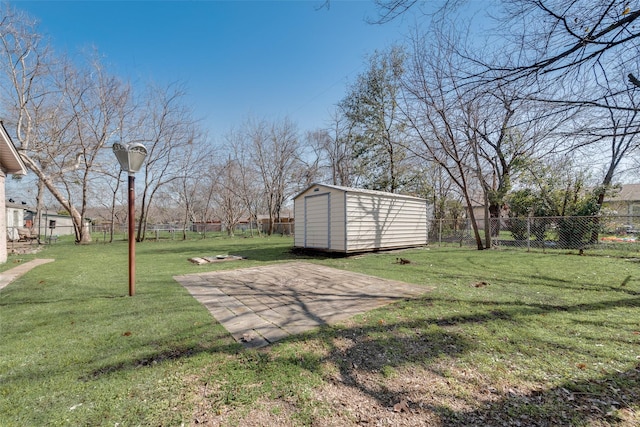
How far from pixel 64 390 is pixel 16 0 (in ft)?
47.9

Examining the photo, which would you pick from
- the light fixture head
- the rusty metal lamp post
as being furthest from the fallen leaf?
the light fixture head

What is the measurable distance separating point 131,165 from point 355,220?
604 cm

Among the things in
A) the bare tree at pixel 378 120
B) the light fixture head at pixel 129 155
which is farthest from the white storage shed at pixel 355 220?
the light fixture head at pixel 129 155

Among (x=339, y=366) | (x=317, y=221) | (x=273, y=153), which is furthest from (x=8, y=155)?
(x=273, y=153)

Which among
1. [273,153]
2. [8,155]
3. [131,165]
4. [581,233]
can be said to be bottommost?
[581,233]

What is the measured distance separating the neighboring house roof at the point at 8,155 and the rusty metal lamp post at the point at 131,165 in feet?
18.3

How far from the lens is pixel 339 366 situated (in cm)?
208

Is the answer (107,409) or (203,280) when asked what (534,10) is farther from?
(203,280)

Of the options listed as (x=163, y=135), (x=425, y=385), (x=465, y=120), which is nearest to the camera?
(x=425, y=385)

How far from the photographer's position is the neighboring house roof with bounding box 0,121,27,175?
6.78 m

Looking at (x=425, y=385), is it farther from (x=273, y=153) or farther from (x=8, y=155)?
(x=273, y=153)

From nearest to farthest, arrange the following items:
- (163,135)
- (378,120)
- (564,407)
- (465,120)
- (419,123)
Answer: (564,407), (465,120), (419,123), (378,120), (163,135)

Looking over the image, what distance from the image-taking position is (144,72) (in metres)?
14.6

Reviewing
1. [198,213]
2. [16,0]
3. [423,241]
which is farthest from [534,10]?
[198,213]
